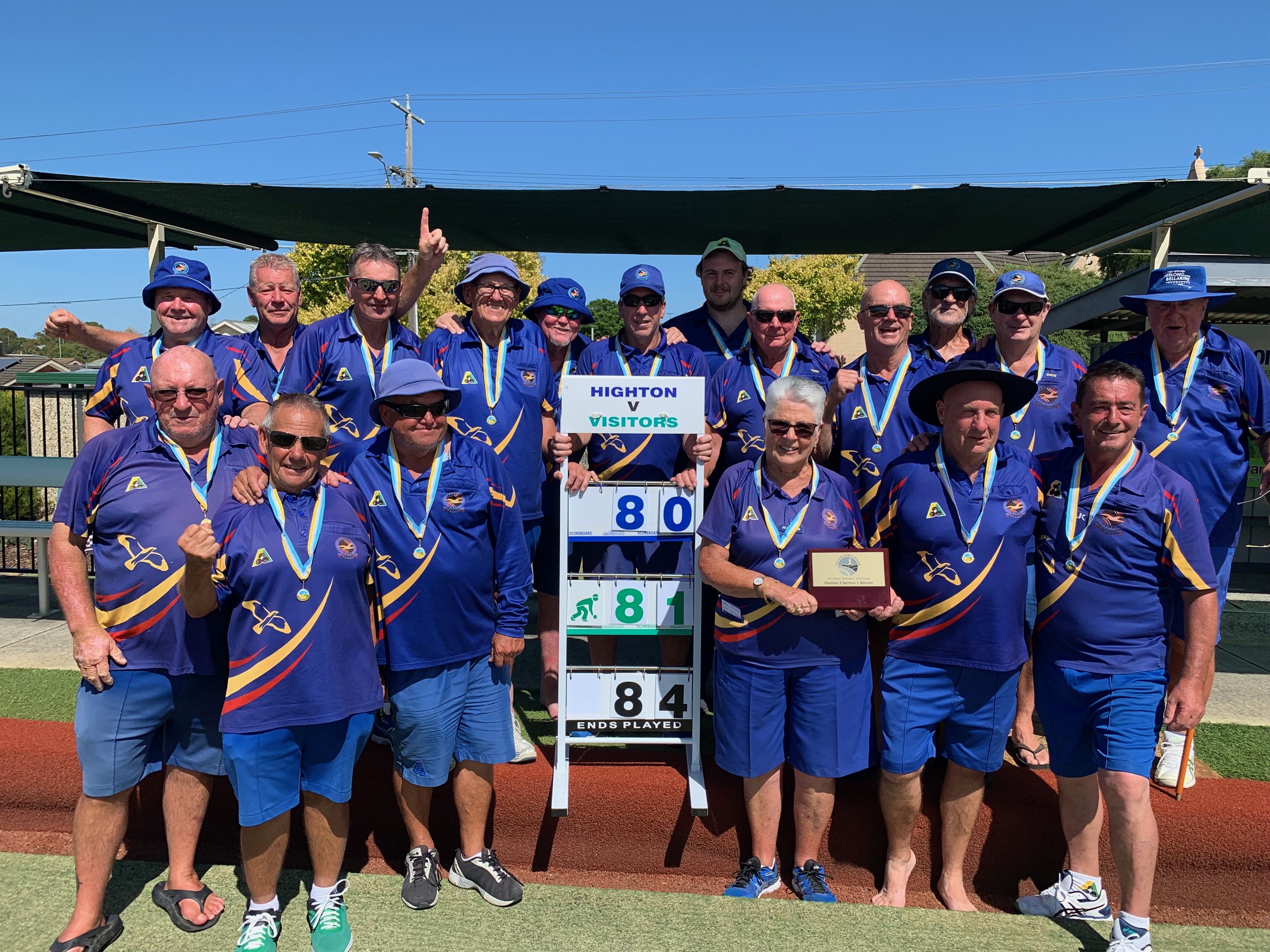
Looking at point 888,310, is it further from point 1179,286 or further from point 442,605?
point 442,605

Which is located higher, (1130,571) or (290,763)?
(1130,571)

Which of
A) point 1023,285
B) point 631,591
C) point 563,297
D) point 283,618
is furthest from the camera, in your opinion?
point 563,297

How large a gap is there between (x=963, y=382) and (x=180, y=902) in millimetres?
3647

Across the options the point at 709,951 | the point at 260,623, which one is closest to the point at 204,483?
the point at 260,623

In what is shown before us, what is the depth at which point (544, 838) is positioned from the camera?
3.82 m

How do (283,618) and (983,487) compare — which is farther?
(983,487)

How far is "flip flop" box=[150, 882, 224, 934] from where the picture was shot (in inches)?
126

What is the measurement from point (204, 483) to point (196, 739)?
3.25ft

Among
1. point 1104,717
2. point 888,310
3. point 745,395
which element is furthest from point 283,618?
point 1104,717

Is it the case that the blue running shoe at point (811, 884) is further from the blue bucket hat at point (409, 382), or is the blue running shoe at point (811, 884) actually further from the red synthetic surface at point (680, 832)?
the blue bucket hat at point (409, 382)

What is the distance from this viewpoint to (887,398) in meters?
3.87

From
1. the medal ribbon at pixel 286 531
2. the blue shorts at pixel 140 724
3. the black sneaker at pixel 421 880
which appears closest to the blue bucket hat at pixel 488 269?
the medal ribbon at pixel 286 531

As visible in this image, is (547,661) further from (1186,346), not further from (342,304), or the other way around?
(342,304)

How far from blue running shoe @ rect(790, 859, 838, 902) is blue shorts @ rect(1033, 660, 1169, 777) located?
3.55 feet
